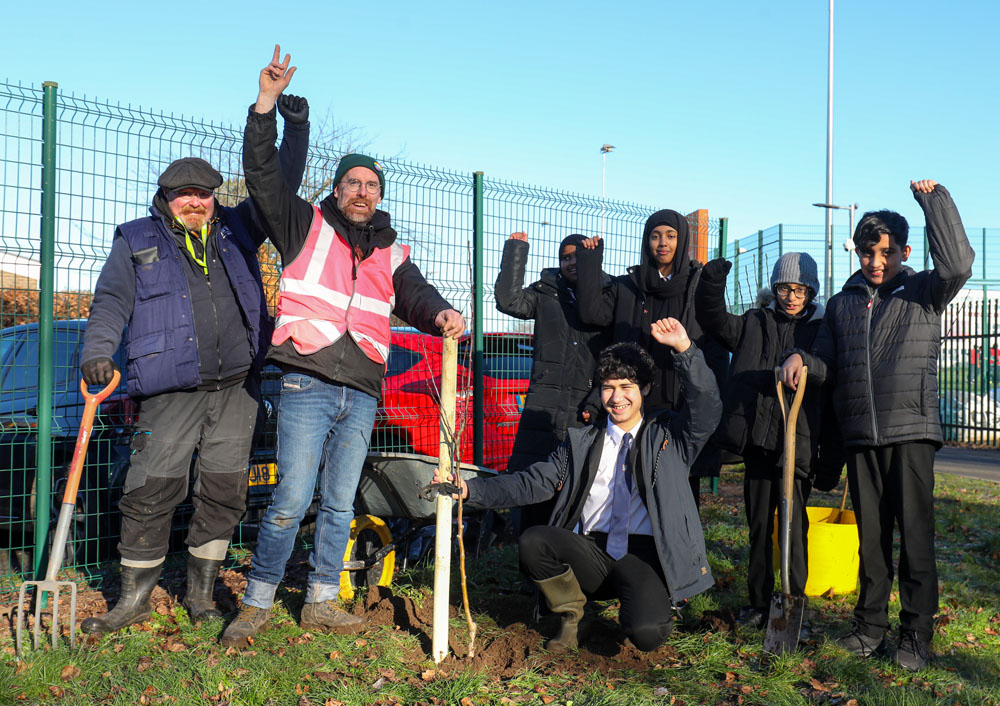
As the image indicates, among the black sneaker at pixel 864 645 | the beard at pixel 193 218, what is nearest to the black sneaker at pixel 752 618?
the black sneaker at pixel 864 645

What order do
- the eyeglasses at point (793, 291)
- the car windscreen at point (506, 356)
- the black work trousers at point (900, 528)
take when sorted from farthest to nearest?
the car windscreen at point (506, 356) < the eyeglasses at point (793, 291) < the black work trousers at point (900, 528)

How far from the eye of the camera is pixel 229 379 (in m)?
4.03

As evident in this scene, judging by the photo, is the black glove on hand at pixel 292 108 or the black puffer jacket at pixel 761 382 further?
the black puffer jacket at pixel 761 382

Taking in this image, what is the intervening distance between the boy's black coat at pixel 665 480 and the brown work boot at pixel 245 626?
112 cm

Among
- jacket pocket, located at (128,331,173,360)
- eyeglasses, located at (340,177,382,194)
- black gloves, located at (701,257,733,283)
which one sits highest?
eyeglasses, located at (340,177,382,194)

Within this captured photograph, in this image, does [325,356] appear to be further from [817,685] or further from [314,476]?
[817,685]

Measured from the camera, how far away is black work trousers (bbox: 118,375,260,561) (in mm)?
3879

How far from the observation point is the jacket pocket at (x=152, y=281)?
153 inches

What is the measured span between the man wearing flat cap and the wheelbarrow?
67 centimetres

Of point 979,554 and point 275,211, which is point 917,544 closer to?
point 979,554

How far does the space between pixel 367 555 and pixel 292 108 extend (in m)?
2.45

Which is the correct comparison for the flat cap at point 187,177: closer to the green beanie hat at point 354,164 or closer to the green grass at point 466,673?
the green beanie hat at point 354,164

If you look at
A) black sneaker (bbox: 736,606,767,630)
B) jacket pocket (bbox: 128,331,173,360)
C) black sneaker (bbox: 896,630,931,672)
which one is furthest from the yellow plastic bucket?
jacket pocket (bbox: 128,331,173,360)

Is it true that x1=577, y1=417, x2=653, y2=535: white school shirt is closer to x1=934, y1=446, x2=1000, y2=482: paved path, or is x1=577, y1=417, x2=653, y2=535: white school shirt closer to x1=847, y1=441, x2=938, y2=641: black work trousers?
x1=847, y1=441, x2=938, y2=641: black work trousers
